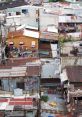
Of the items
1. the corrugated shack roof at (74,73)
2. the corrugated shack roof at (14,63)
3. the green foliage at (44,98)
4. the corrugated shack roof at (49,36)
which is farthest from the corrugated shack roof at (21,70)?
the corrugated shack roof at (49,36)

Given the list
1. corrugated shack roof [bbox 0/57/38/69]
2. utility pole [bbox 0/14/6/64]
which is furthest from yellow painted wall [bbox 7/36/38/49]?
corrugated shack roof [bbox 0/57/38/69]

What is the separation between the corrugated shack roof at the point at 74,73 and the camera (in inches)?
637

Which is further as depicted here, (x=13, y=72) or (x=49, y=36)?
(x=49, y=36)

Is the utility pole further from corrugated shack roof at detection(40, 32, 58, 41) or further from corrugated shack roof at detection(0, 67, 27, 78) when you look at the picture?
corrugated shack roof at detection(40, 32, 58, 41)

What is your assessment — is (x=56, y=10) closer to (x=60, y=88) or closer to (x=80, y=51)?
(x=80, y=51)

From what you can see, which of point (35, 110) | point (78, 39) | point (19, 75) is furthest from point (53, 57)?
point (35, 110)

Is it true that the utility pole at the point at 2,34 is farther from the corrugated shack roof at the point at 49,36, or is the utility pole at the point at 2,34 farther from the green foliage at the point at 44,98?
the green foliage at the point at 44,98

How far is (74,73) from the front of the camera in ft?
54.6

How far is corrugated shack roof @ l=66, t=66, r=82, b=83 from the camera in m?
16.2

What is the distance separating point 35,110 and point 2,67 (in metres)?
3.89

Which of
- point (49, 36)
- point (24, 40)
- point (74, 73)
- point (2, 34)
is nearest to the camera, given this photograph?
point (74, 73)

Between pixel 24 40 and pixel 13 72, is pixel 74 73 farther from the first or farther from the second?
pixel 24 40

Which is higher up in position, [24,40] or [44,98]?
[24,40]

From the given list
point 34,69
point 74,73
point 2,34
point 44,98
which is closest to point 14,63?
point 34,69
